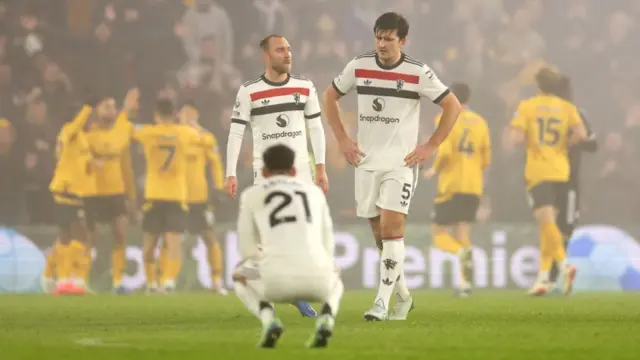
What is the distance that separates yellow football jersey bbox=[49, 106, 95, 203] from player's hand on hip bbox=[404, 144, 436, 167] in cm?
766

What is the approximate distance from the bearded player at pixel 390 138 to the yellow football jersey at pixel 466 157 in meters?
5.96

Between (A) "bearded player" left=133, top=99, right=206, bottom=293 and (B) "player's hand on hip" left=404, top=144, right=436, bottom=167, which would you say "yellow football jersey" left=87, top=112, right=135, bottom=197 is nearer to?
(A) "bearded player" left=133, top=99, right=206, bottom=293

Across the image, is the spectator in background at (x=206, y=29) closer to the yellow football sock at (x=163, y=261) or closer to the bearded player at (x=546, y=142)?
the yellow football sock at (x=163, y=261)

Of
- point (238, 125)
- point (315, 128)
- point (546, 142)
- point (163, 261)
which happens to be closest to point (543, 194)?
point (546, 142)

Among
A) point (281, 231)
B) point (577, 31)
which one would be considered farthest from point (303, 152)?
point (577, 31)

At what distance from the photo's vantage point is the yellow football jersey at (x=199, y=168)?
651 inches

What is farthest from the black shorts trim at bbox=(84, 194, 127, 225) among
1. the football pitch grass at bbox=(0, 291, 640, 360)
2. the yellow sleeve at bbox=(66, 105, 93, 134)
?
the football pitch grass at bbox=(0, 291, 640, 360)

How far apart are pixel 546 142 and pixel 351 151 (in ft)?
20.1

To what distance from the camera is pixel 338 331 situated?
29.4ft

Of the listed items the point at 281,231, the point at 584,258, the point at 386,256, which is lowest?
the point at 584,258

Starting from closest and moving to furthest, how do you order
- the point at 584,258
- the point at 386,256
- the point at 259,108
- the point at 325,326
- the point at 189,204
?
1. the point at 325,326
2. the point at 386,256
3. the point at 259,108
4. the point at 189,204
5. the point at 584,258

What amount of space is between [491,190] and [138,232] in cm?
443

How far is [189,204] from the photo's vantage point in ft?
54.6

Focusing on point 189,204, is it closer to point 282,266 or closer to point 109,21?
point 109,21
